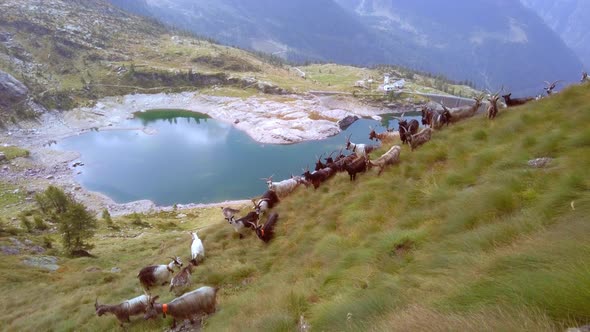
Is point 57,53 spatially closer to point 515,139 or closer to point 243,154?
point 243,154

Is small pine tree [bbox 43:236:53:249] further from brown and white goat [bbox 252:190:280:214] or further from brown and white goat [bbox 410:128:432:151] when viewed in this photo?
brown and white goat [bbox 410:128:432:151]

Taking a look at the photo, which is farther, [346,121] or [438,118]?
[346,121]

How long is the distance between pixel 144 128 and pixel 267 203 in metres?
86.3

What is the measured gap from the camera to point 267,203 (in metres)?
19.0

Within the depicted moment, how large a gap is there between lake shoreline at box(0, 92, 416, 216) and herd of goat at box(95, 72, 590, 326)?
33.8 m

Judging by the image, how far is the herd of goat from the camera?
10891mm

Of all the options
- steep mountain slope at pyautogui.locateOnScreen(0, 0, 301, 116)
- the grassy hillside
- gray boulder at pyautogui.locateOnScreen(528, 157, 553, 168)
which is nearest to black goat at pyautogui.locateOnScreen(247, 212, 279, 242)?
the grassy hillside

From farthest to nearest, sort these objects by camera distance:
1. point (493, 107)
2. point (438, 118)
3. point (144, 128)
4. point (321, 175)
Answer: point (144, 128)
point (438, 118)
point (321, 175)
point (493, 107)

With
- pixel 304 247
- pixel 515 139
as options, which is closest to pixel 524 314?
pixel 304 247

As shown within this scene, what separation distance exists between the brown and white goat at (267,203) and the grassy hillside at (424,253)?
1.00 m

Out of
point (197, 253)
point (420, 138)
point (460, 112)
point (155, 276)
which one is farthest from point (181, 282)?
point (460, 112)

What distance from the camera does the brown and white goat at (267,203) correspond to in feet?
60.6

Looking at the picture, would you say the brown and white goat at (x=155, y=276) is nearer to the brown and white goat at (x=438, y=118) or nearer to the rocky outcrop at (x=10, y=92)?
the brown and white goat at (x=438, y=118)

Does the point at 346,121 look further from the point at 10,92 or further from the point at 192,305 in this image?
the point at 10,92
